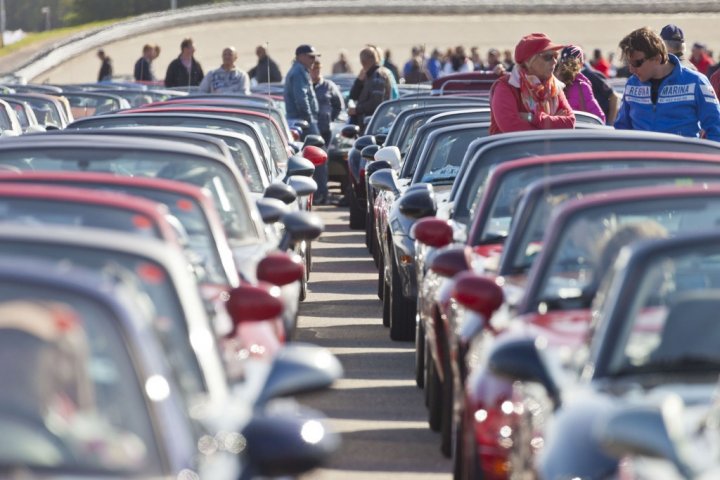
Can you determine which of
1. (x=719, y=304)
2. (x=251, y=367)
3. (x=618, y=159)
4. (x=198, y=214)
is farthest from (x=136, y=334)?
(x=618, y=159)

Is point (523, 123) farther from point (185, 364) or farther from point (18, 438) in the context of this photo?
point (18, 438)

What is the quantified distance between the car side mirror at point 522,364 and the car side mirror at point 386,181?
7.72 metres

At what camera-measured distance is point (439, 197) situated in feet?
40.0

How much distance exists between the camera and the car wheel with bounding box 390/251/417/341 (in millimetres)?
12367

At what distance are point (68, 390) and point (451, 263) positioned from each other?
3.74m

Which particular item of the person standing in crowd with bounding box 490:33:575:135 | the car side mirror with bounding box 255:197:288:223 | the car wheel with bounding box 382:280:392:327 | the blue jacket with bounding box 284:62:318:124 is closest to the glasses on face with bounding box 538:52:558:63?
the person standing in crowd with bounding box 490:33:575:135

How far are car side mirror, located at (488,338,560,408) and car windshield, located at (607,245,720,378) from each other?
215mm

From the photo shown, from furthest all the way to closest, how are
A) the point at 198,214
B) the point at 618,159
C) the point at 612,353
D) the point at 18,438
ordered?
the point at 618,159, the point at 198,214, the point at 612,353, the point at 18,438

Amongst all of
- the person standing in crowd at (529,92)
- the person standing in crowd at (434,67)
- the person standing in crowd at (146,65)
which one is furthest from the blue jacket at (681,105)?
the person standing in crowd at (434,67)

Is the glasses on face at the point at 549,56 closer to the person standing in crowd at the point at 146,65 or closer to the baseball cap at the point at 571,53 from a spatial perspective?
the baseball cap at the point at 571,53

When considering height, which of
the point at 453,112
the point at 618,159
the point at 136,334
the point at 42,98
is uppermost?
the point at 136,334

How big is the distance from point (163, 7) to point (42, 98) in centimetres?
12138

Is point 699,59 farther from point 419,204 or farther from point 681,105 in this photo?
point 419,204

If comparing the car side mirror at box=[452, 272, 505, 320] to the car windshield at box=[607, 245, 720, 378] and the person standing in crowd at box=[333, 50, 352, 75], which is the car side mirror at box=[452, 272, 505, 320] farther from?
the person standing in crowd at box=[333, 50, 352, 75]
